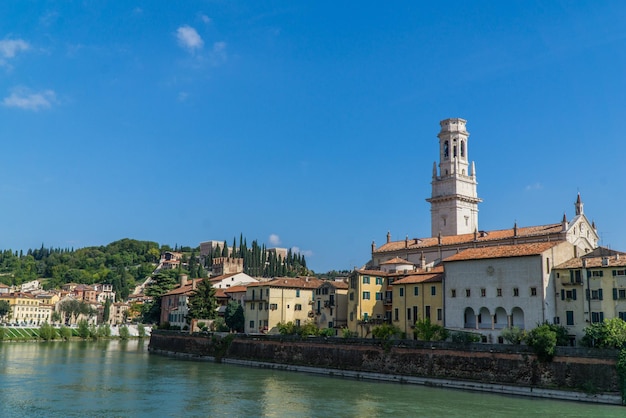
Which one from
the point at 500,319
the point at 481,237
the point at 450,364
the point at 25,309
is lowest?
the point at 450,364

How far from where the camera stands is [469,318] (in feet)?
172

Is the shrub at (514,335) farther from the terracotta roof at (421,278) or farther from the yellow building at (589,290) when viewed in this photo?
the terracotta roof at (421,278)

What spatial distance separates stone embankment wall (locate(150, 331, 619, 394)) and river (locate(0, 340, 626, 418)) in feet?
7.31

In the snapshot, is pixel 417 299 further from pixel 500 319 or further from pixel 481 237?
pixel 481 237

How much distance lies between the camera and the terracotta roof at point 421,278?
55.2 m

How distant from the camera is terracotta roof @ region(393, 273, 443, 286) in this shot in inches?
2175

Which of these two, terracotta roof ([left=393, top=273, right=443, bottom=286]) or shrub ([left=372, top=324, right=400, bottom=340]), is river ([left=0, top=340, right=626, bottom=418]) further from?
terracotta roof ([left=393, top=273, right=443, bottom=286])

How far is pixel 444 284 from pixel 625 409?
2042 centimetres

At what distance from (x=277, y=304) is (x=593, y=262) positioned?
34.5 meters

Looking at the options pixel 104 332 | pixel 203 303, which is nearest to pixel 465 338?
pixel 203 303

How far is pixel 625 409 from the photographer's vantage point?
35.1 metres

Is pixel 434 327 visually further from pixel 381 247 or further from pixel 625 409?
pixel 381 247

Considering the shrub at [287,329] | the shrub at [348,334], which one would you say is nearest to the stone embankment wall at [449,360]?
the shrub at [287,329]

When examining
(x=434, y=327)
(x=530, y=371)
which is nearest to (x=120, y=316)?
(x=434, y=327)
